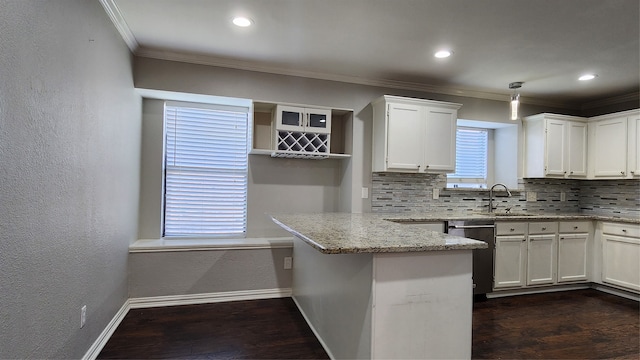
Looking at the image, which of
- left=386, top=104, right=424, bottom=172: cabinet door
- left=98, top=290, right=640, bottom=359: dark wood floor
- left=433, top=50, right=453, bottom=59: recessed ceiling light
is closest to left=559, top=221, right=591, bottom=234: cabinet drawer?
left=98, top=290, right=640, bottom=359: dark wood floor

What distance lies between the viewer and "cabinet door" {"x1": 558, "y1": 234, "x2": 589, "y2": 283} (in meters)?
3.64

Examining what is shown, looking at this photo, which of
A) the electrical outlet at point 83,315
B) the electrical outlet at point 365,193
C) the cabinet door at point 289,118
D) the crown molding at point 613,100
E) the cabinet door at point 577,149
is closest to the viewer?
the electrical outlet at point 83,315

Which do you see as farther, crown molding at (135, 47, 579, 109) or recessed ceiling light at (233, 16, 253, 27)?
crown molding at (135, 47, 579, 109)

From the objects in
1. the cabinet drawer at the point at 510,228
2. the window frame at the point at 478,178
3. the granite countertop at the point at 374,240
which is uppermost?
the window frame at the point at 478,178

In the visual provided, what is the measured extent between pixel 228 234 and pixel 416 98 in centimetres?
255

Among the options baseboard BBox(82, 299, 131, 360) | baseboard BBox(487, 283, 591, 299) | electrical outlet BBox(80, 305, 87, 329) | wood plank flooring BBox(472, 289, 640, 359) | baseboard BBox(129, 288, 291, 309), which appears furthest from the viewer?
baseboard BBox(487, 283, 591, 299)

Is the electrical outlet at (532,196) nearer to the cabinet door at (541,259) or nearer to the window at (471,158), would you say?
the window at (471,158)

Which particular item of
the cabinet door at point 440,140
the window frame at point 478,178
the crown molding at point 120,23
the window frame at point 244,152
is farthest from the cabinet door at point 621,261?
the crown molding at point 120,23

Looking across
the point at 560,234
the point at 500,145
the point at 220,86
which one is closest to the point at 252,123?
the point at 220,86

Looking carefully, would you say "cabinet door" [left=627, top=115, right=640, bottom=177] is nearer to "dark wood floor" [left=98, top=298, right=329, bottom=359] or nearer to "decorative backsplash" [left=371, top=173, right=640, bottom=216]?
"decorative backsplash" [left=371, top=173, right=640, bottom=216]

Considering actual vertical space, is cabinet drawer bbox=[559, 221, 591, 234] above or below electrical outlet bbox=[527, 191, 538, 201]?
below

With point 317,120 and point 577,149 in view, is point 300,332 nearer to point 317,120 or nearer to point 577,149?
point 317,120

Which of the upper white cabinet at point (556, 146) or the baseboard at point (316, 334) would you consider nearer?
the baseboard at point (316, 334)

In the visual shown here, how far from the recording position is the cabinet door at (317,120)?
3.31 metres
